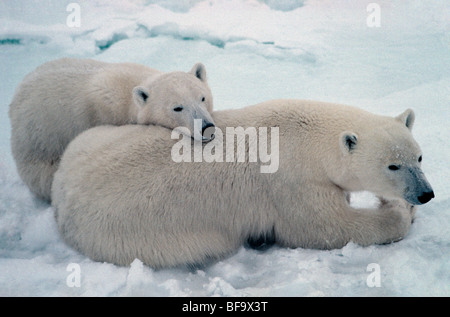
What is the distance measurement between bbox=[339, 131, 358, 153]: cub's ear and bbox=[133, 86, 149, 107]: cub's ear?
1.47 metres

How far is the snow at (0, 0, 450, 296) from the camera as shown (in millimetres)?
2359

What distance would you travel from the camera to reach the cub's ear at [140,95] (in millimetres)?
3092

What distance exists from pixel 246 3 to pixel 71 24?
3.31 meters

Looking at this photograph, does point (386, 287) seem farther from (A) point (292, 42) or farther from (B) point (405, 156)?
(A) point (292, 42)

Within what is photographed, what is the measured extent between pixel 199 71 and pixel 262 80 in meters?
3.29

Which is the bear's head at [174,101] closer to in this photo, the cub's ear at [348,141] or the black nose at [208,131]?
the black nose at [208,131]

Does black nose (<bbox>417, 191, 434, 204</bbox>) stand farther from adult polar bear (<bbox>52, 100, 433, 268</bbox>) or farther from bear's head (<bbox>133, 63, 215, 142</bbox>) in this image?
bear's head (<bbox>133, 63, 215, 142</bbox>)
